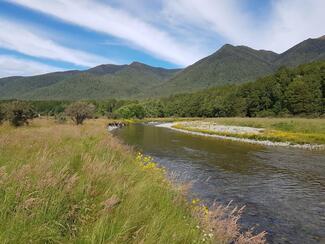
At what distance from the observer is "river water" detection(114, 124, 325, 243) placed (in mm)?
9289

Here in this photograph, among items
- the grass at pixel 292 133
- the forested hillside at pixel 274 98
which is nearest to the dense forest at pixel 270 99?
the forested hillside at pixel 274 98

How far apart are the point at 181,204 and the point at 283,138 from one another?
31323mm

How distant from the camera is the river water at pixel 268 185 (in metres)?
9.29

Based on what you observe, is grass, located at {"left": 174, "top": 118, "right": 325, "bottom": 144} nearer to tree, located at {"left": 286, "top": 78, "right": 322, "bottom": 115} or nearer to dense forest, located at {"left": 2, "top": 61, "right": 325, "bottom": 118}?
tree, located at {"left": 286, "top": 78, "right": 322, "bottom": 115}

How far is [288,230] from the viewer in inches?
350

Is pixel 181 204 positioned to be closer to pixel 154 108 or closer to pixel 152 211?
pixel 152 211

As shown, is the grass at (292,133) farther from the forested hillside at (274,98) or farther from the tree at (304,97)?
the forested hillside at (274,98)

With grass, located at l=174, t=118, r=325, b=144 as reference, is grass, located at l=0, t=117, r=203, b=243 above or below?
above

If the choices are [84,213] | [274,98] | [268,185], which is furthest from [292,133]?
[274,98]

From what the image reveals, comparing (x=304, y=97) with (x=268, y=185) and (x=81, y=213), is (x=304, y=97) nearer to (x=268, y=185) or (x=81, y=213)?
(x=268, y=185)

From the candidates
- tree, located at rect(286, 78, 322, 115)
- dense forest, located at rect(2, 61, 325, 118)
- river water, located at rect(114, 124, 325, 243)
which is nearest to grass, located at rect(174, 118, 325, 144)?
river water, located at rect(114, 124, 325, 243)

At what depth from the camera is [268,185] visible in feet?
48.1

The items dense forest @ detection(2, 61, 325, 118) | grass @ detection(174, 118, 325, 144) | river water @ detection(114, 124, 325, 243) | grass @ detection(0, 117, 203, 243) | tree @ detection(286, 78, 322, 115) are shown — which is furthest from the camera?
dense forest @ detection(2, 61, 325, 118)

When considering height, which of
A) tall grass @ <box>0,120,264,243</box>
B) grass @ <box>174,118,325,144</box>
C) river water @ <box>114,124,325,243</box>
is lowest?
river water @ <box>114,124,325,243</box>
